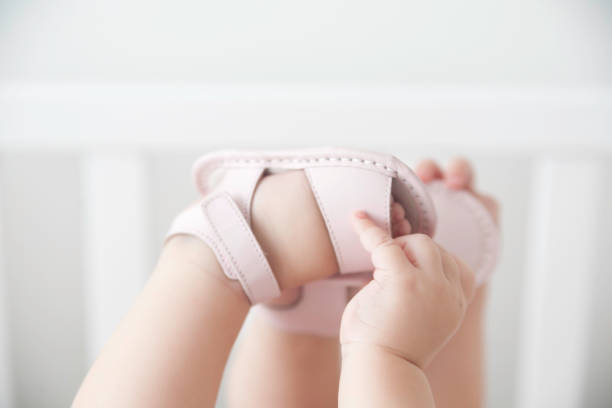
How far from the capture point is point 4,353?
0.76 metres

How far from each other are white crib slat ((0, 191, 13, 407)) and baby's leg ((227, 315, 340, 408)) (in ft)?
1.44

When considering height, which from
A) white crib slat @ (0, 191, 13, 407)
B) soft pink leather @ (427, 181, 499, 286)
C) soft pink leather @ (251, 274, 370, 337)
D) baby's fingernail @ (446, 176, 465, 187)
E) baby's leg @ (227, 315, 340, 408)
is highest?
baby's fingernail @ (446, 176, 465, 187)

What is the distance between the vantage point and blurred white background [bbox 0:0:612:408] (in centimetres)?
69

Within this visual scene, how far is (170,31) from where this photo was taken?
2.33 feet

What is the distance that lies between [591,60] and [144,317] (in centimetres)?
65

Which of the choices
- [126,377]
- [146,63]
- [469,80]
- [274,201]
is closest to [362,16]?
[469,80]

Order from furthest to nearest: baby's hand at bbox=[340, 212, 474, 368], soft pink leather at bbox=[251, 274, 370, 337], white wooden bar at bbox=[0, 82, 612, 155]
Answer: white wooden bar at bbox=[0, 82, 612, 155], soft pink leather at bbox=[251, 274, 370, 337], baby's hand at bbox=[340, 212, 474, 368]

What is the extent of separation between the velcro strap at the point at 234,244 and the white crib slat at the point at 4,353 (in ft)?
1.67

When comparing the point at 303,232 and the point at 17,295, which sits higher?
the point at 303,232

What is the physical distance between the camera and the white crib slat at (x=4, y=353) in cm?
75

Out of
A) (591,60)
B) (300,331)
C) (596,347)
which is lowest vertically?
(596,347)

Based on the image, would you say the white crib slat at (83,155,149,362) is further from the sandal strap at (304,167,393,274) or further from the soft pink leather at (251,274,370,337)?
the sandal strap at (304,167,393,274)

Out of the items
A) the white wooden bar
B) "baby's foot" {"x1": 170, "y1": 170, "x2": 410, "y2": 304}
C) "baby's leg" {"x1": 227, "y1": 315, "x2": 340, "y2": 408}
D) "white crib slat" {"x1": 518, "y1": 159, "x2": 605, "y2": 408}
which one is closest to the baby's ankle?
"baby's foot" {"x1": 170, "y1": 170, "x2": 410, "y2": 304}

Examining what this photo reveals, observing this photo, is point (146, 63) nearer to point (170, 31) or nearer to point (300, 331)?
point (170, 31)
